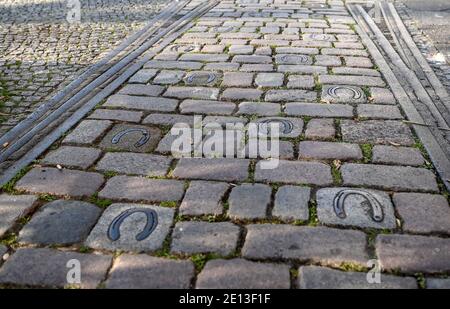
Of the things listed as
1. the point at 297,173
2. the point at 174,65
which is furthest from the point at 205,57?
the point at 297,173

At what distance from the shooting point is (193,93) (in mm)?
4195

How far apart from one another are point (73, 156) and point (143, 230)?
1.03 meters

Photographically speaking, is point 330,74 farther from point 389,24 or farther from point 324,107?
point 389,24

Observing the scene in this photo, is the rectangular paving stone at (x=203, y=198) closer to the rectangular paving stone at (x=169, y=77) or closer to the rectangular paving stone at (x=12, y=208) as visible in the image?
the rectangular paving stone at (x=12, y=208)

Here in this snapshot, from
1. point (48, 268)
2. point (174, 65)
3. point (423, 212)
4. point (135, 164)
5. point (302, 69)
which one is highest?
point (302, 69)

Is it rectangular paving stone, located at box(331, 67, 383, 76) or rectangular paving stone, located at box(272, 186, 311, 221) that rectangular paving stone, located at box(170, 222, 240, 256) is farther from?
rectangular paving stone, located at box(331, 67, 383, 76)

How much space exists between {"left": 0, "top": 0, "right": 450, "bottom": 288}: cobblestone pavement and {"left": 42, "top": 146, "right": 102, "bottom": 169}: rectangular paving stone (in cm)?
1

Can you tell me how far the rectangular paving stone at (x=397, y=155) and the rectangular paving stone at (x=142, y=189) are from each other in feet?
4.28

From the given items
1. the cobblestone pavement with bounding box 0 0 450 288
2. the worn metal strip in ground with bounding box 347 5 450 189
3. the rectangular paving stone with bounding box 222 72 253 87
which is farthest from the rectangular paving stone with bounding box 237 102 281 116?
the worn metal strip in ground with bounding box 347 5 450 189

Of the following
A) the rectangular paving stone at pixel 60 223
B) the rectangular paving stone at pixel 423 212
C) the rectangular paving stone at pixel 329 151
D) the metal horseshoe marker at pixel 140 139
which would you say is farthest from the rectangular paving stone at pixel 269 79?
the rectangular paving stone at pixel 60 223

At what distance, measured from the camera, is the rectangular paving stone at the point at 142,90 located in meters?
4.25

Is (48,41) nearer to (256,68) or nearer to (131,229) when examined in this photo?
(256,68)

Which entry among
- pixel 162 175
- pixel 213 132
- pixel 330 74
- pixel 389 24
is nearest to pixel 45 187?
pixel 162 175

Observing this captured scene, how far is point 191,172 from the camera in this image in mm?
2967
